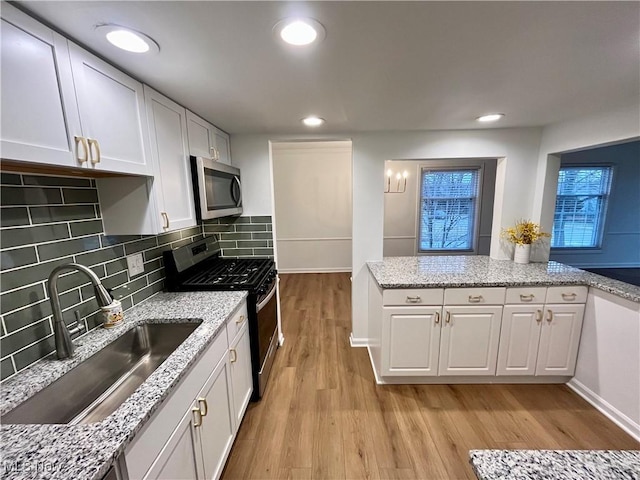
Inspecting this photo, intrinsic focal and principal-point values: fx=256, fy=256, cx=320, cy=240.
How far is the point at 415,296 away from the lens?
1.97 metres

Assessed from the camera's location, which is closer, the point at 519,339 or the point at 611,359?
the point at 611,359

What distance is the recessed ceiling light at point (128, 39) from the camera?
88cm

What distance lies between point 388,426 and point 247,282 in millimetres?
1396

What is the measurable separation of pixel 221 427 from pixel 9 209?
1.39m

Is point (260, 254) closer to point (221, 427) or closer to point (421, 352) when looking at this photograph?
point (221, 427)

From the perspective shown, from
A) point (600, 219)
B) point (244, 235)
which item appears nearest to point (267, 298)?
point (244, 235)

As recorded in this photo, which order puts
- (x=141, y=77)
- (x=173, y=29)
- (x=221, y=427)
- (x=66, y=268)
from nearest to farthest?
(x=173, y=29), (x=66, y=268), (x=141, y=77), (x=221, y=427)

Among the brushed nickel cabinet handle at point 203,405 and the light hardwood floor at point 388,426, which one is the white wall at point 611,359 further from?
the brushed nickel cabinet handle at point 203,405

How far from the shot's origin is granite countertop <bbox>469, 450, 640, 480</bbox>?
0.60 m

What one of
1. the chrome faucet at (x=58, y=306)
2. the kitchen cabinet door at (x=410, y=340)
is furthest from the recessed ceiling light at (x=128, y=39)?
the kitchen cabinet door at (x=410, y=340)

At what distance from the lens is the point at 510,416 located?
182cm

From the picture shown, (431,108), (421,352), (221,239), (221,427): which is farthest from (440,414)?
(221,239)

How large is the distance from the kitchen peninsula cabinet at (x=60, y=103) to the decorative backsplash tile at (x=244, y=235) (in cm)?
127

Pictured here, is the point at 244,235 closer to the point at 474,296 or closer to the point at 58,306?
the point at 58,306
